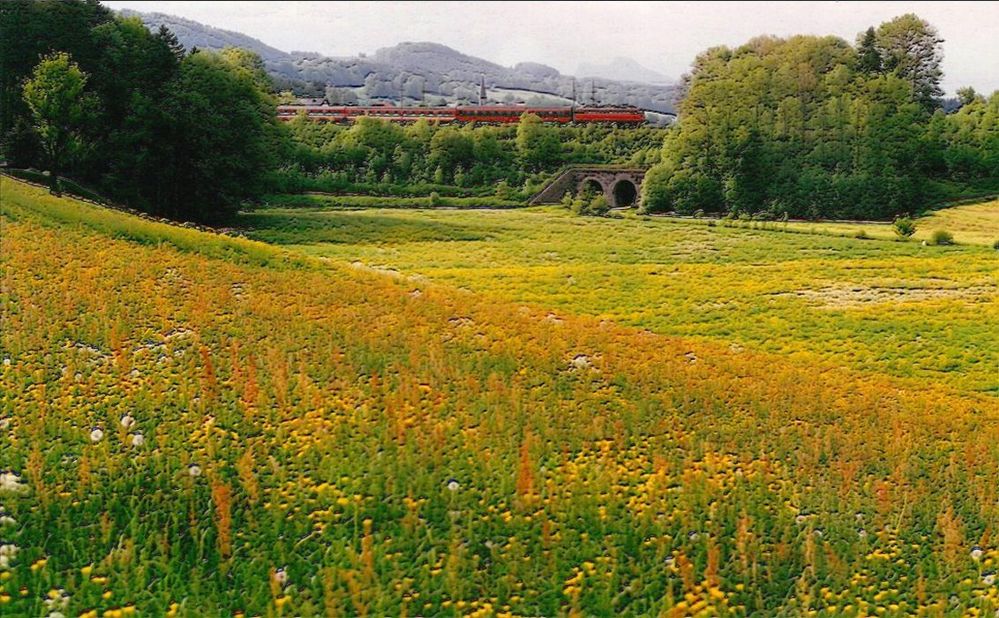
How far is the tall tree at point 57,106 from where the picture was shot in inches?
816

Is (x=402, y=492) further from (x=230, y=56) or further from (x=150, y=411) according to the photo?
(x=230, y=56)

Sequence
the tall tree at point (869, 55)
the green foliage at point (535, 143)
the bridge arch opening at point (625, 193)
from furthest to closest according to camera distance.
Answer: the tall tree at point (869, 55), the bridge arch opening at point (625, 193), the green foliage at point (535, 143)

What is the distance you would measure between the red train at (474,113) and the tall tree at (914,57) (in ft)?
56.5

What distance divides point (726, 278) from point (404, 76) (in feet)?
68.6

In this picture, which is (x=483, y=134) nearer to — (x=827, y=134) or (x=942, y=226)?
(x=827, y=134)

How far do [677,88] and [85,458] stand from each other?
182 ft

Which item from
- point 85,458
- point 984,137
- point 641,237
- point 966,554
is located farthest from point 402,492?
point 984,137

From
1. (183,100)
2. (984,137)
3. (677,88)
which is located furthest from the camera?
(677,88)

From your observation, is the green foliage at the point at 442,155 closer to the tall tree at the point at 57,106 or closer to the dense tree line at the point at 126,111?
the dense tree line at the point at 126,111

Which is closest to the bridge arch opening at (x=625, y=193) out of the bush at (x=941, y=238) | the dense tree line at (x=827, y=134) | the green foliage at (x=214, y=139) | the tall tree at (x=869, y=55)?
the dense tree line at (x=827, y=134)

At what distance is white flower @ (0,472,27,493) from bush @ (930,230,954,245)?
37.1 m

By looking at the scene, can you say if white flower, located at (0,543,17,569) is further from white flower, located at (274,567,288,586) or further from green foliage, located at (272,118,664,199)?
green foliage, located at (272,118,664,199)

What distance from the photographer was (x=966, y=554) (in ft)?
32.7

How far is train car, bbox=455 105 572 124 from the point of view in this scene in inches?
1861
